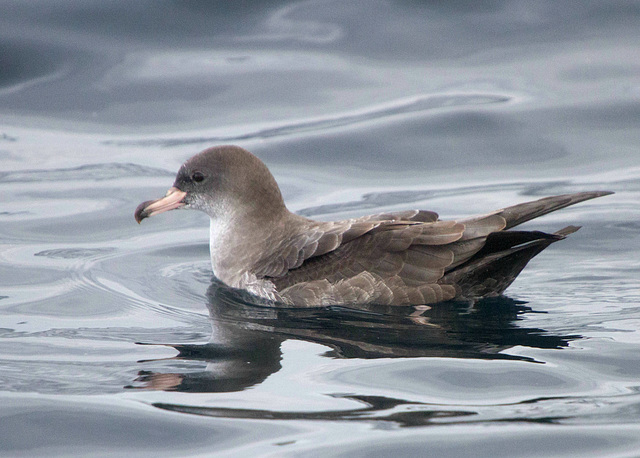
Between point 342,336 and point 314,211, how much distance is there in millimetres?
3272

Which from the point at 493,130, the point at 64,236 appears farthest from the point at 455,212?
the point at 64,236

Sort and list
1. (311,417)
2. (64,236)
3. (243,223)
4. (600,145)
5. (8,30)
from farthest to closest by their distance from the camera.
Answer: (8,30), (600,145), (64,236), (243,223), (311,417)

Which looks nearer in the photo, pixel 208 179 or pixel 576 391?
pixel 576 391

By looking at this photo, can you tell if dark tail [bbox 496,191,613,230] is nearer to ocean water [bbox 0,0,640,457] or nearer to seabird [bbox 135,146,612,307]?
seabird [bbox 135,146,612,307]

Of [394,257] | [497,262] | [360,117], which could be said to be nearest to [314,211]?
[360,117]

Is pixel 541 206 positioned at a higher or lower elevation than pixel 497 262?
higher

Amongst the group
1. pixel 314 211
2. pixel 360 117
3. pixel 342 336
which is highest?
pixel 360 117

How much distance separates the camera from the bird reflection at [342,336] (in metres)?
5.25

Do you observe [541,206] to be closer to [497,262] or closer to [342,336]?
[497,262]

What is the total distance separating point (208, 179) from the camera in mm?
7219

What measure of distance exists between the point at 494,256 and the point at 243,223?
191cm

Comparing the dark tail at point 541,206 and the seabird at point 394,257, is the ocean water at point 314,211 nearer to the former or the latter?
the seabird at point 394,257

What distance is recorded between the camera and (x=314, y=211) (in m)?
9.01

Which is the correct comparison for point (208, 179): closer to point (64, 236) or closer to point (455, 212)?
point (64, 236)
